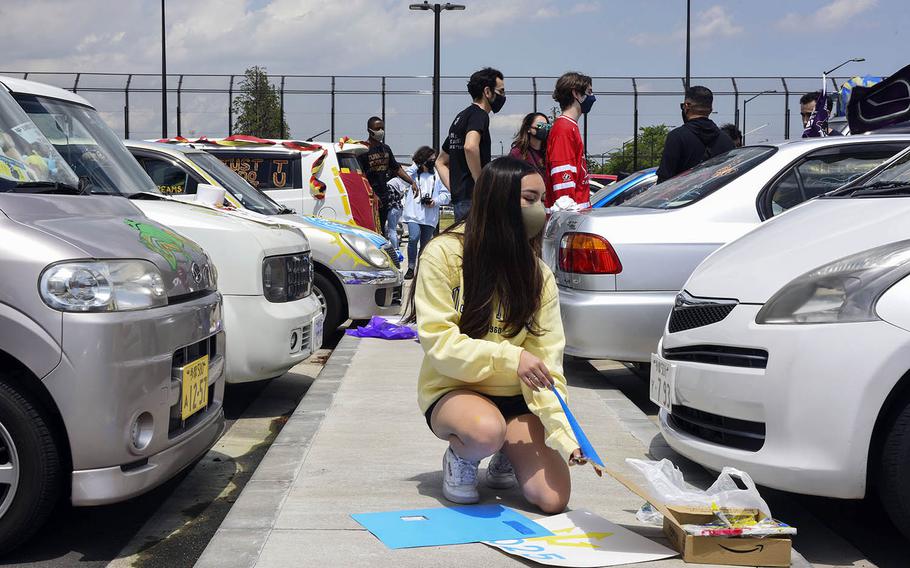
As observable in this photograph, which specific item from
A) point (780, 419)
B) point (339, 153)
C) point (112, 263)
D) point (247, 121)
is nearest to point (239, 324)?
point (112, 263)

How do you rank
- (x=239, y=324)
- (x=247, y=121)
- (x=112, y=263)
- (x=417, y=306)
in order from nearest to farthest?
(x=112, y=263)
(x=417, y=306)
(x=239, y=324)
(x=247, y=121)

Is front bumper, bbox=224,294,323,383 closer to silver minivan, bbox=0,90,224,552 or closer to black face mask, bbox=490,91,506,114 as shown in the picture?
silver minivan, bbox=0,90,224,552

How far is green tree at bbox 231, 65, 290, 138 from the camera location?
3403 centimetres

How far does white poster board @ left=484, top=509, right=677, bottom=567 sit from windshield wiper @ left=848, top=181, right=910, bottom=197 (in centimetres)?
181

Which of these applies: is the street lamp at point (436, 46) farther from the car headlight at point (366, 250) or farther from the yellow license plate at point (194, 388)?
the yellow license plate at point (194, 388)

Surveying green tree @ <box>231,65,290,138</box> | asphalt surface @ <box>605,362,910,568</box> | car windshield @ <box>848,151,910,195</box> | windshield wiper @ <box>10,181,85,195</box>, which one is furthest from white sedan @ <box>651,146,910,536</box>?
green tree @ <box>231,65,290,138</box>

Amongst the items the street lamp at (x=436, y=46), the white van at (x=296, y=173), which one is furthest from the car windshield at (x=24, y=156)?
the street lamp at (x=436, y=46)

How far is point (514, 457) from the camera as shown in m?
3.72

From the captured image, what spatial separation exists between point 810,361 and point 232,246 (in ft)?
10.4

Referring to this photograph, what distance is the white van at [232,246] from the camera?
5.44 metres

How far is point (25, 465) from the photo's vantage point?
10.9ft

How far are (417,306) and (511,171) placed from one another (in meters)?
0.59

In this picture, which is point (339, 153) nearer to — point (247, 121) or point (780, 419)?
point (780, 419)

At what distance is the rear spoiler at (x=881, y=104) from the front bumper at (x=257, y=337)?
14.5ft
